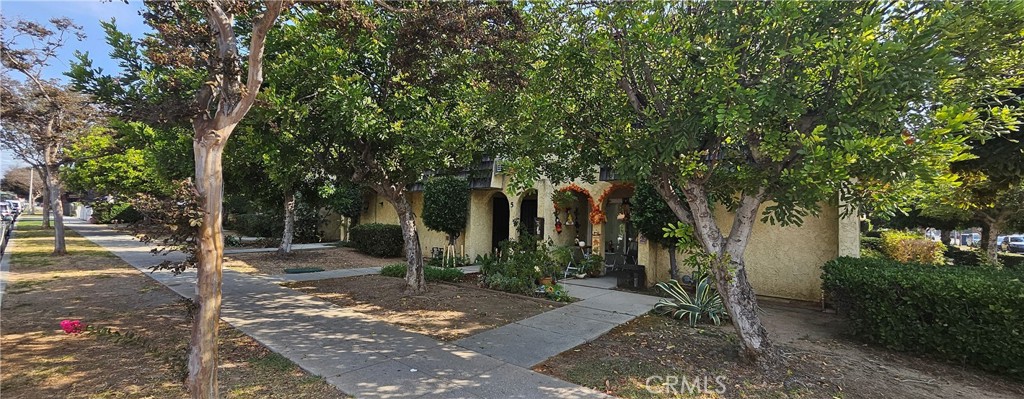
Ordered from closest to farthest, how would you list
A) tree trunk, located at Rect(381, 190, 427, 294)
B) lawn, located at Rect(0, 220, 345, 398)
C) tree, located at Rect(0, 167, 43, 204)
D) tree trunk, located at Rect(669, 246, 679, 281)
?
lawn, located at Rect(0, 220, 345, 398)
tree trunk, located at Rect(381, 190, 427, 294)
tree trunk, located at Rect(669, 246, 679, 281)
tree, located at Rect(0, 167, 43, 204)

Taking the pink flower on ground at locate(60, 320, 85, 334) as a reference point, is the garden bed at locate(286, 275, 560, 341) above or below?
below

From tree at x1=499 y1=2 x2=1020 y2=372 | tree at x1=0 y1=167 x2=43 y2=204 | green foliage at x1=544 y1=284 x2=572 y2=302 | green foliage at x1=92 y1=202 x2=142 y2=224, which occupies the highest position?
tree at x1=0 y1=167 x2=43 y2=204

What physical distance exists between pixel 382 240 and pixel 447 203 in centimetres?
316

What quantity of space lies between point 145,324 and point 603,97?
22.7ft

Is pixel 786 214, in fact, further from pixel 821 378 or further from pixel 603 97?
pixel 603 97

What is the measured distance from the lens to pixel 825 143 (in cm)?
383

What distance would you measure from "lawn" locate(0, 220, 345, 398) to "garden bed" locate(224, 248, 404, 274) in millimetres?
3482

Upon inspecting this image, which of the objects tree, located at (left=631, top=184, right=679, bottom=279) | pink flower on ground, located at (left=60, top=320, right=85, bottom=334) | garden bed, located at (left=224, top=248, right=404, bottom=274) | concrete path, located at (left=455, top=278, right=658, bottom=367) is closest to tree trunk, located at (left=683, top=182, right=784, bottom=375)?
concrete path, located at (left=455, top=278, right=658, bottom=367)

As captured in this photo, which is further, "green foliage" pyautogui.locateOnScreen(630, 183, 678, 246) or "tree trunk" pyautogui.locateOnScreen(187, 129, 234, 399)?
"green foliage" pyautogui.locateOnScreen(630, 183, 678, 246)

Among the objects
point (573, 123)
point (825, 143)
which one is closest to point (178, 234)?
point (573, 123)

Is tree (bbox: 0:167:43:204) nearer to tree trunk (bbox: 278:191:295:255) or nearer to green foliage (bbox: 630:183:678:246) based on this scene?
tree trunk (bbox: 278:191:295:255)

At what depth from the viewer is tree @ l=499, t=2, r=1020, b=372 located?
3.52 meters

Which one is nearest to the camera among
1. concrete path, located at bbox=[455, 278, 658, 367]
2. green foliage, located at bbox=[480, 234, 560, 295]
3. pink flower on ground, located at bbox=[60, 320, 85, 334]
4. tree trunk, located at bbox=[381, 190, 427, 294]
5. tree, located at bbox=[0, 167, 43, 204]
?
concrete path, located at bbox=[455, 278, 658, 367]

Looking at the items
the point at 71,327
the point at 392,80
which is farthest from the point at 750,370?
the point at 71,327
